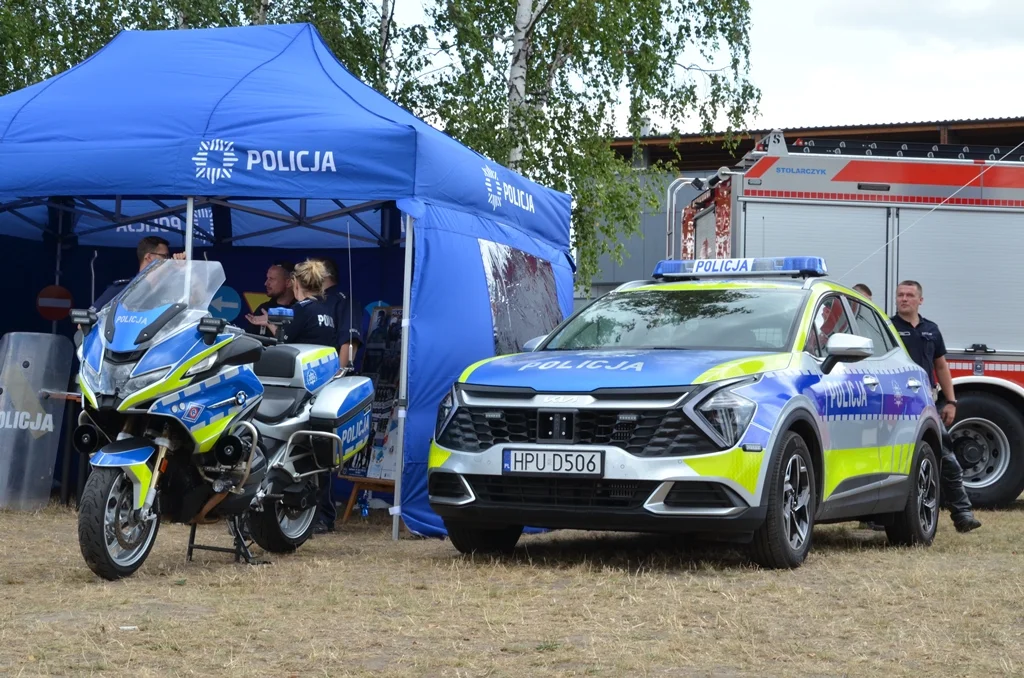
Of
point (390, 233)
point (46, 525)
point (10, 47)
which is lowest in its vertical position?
point (46, 525)

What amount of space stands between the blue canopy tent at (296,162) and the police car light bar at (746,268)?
160 centimetres

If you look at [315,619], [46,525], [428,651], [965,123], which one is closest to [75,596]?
[315,619]

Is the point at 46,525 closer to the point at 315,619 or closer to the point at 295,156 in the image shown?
the point at 295,156

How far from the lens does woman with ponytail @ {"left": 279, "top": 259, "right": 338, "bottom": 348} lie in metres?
9.77

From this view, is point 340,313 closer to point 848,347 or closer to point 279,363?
point 279,363

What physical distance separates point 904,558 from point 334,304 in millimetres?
4254

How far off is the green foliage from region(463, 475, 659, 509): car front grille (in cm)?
1338

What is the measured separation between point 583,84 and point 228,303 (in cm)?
1171

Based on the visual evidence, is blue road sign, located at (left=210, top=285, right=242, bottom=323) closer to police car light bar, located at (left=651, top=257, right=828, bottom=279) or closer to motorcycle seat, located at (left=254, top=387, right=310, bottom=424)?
motorcycle seat, located at (left=254, top=387, right=310, bottom=424)

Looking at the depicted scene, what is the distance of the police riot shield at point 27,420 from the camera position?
1073 centimetres

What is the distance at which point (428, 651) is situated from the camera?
16.9 feet

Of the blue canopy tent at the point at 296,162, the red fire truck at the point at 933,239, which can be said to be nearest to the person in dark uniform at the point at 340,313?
the blue canopy tent at the point at 296,162

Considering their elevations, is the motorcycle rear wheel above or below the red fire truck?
below

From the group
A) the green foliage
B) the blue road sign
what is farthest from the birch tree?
the blue road sign
